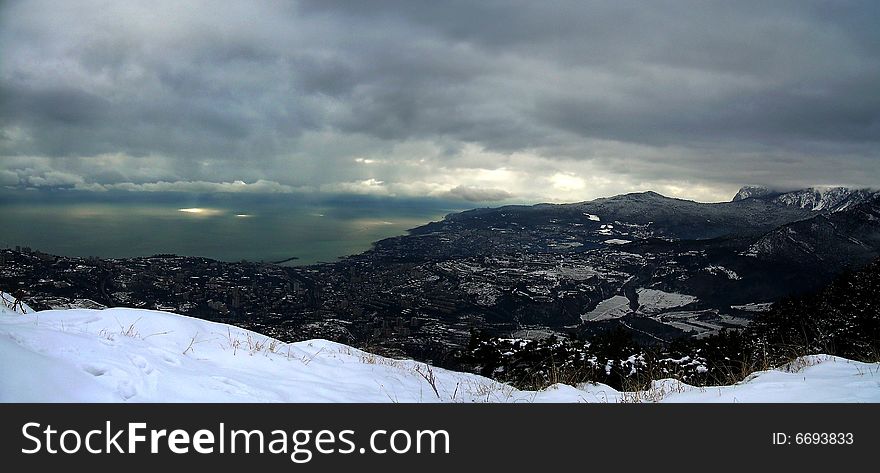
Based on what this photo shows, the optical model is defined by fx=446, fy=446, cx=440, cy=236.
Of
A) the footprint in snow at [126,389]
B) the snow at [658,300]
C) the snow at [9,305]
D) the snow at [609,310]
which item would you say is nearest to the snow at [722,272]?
the snow at [658,300]

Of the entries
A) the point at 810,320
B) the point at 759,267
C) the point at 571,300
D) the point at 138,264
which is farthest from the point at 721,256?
the point at 138,264

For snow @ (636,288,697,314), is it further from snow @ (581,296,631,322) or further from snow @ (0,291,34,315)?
snow @ (0,291,34,315)

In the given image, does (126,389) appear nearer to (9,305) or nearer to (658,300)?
(9,305)

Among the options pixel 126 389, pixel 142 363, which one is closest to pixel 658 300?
pixel 142 363

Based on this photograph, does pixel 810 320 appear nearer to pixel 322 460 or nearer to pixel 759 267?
pixel 322 460

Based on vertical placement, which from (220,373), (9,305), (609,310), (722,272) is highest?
(9,305)

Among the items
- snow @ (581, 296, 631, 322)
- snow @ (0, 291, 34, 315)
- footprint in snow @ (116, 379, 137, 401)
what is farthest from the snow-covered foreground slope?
snow @ (581, 296, 631, 322)
